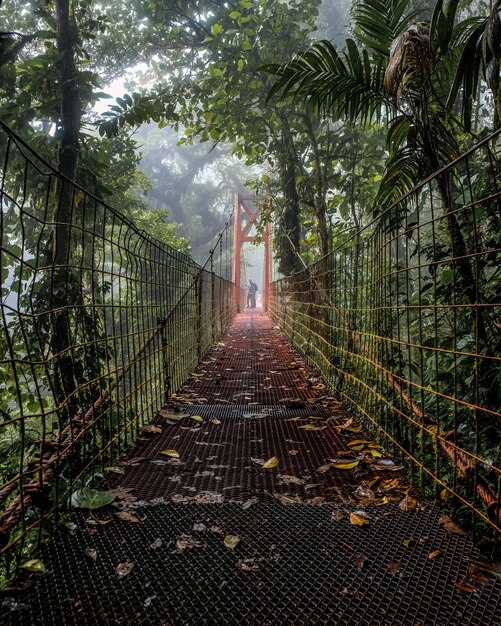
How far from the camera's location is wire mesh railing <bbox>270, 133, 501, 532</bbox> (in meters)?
1.35

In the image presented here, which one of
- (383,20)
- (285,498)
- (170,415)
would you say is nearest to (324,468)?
(285,498)

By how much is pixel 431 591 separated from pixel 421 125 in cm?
211

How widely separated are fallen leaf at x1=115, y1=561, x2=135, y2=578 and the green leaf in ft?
1.15

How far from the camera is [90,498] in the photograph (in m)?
1.47

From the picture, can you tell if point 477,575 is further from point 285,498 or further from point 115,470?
point 115,470

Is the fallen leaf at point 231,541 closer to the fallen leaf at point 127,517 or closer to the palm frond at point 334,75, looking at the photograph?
the fallen leaf at point 127,517

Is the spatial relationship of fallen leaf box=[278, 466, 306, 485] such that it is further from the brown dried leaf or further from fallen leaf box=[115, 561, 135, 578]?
fallen leaf box=[115, 561, 135, 578]

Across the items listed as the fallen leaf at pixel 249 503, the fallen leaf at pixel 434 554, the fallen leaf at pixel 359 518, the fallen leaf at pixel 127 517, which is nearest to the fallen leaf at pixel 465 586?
the fallen leaf at pixel 434 554

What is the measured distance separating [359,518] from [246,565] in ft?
1.47

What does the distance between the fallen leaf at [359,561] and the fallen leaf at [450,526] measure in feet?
1.06

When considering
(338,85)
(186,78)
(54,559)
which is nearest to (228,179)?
(186,78)

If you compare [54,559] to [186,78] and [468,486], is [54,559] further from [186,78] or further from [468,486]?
[186,78]

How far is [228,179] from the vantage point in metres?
29.0

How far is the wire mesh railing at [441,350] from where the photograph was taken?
53.3 inches
